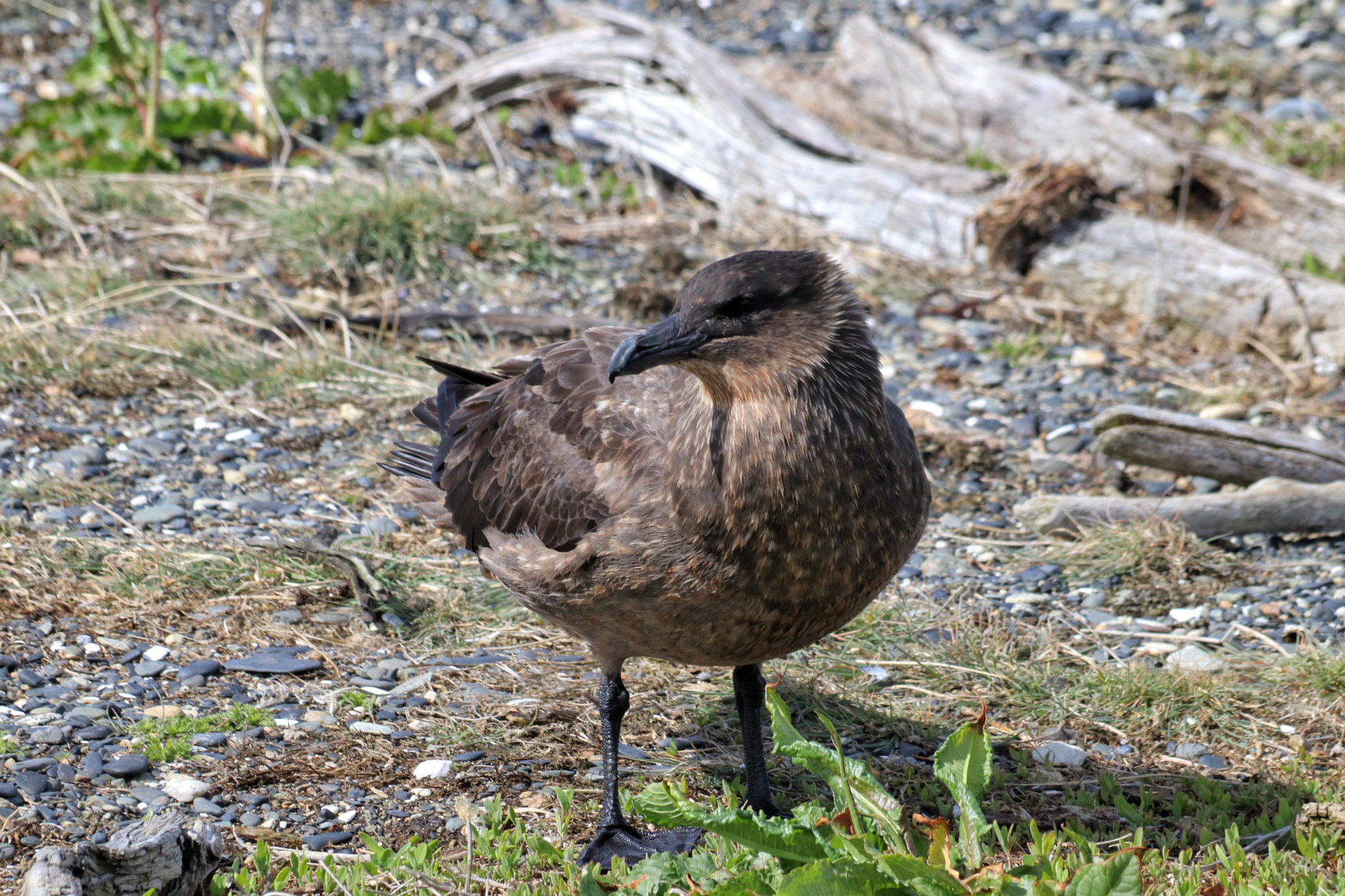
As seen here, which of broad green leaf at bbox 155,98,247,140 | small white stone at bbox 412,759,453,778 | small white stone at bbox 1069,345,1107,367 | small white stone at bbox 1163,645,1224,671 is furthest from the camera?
broad green leaf at bbox 155,98,247,140

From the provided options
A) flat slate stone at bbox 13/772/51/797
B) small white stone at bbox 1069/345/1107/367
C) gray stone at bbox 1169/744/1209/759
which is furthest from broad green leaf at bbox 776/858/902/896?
small white stone at bbox 1069/345/1107/367

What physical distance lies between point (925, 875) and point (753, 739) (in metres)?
1.10

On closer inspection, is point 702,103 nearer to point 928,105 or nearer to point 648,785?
point 928,105

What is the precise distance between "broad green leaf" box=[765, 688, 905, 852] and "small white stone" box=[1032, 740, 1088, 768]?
3.48 feet

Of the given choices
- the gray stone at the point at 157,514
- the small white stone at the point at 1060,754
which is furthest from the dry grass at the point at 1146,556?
the gray stone at the point at 157,514

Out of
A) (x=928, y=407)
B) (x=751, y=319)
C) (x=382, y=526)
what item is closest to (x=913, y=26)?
(x=928, y=407)

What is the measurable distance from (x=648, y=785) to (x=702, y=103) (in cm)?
591

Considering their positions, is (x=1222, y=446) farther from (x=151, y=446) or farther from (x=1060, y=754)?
(x=151, y=446)

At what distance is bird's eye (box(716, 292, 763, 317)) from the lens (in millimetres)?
3121

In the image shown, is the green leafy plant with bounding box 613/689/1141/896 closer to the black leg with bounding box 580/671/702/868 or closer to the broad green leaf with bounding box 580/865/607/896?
the broad green leaf with bounding box 580/865/607/896

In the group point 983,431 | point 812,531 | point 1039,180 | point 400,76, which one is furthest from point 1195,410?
point 400,76

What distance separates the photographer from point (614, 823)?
3.53 meters

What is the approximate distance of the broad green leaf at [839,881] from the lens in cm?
262

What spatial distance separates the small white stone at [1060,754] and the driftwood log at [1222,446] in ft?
5.52
